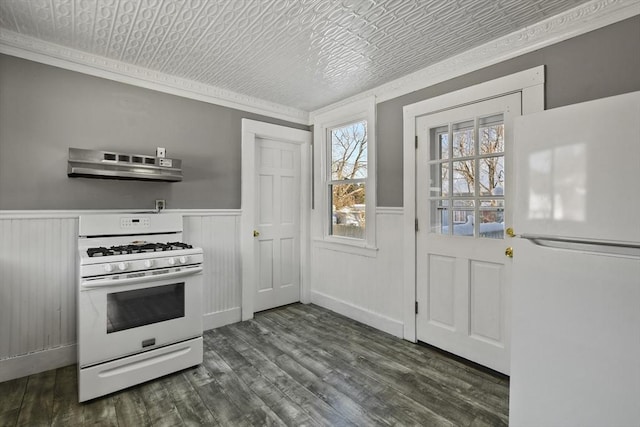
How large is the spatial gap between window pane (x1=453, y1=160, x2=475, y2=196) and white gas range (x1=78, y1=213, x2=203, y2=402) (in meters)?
2.15

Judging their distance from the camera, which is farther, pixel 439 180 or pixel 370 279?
pixel 370 279

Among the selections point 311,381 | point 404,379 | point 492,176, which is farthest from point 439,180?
point 311,381

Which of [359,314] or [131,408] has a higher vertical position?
[359,314]

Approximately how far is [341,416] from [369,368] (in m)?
0.60

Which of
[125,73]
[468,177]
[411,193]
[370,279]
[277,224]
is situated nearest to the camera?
[468,177]

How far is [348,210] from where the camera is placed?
3.62 meters

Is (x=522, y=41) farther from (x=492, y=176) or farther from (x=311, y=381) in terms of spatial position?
(x=311, y=381)

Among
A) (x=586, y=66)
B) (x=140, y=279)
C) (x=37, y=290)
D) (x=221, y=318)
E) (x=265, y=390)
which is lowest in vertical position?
(x=265, y=390)

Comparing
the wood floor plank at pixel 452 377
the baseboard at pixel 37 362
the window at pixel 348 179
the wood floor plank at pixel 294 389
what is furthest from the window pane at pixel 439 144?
the baseboard at pixel 37 362

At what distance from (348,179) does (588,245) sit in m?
2.45

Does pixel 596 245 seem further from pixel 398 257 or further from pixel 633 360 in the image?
pixel 398 257

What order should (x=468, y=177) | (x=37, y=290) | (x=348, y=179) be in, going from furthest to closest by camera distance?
(x=348, y=179) < (x=468, y=177) < (x=37, y=290)

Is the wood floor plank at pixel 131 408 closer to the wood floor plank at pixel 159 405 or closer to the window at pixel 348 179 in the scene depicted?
the wood floor plank at pixel 159 405

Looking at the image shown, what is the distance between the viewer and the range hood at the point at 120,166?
234 centimetres
